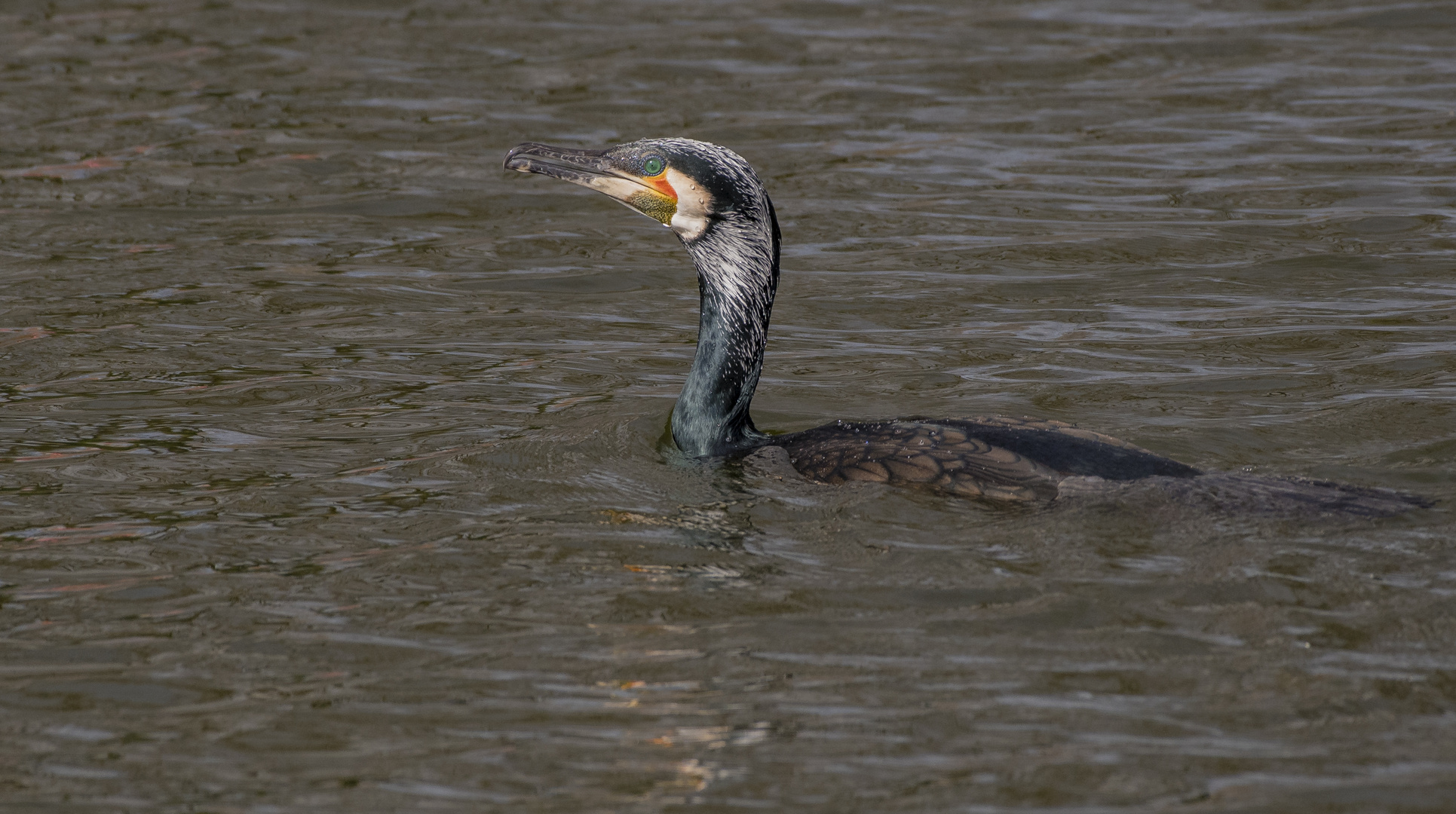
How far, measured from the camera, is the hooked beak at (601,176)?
679cm

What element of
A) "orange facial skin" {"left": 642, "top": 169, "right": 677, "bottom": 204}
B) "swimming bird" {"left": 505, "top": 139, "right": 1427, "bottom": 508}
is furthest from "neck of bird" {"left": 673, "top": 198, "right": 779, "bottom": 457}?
"orange facial skin" {"left": 642, "top": 169, "right": 677, "bottom": 204}

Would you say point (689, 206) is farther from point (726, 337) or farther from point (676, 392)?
point (676, 392)

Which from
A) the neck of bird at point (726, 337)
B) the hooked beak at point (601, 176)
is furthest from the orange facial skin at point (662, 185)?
the neck of bird at point (726, 337)

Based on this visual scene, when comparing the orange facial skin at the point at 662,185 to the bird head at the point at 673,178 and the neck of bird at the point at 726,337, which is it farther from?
the neck of bird at the point at 726,337

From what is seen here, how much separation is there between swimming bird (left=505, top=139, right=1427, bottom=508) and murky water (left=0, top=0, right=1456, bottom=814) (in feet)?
0.58

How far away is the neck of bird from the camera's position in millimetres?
6852

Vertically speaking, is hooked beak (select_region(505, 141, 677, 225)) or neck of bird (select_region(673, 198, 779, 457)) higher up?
hooked beak (select_region(505, 141, 677, 225))

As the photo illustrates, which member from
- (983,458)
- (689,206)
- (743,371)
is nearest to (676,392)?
(743,371)

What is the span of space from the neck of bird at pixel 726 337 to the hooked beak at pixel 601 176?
0.20 m

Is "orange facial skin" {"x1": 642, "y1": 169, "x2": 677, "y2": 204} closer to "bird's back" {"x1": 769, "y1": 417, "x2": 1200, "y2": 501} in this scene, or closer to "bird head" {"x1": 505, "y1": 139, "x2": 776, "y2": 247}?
"bird head" {"x1": 505, "y1": 139, "x2": 776, "y2": 247}

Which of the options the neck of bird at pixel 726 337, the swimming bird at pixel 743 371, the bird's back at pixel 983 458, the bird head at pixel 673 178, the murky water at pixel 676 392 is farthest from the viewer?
the neck of bird at pixel 726 337

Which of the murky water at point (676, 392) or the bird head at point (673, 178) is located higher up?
the bird head at point (673, 178)

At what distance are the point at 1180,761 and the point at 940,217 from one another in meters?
7.12

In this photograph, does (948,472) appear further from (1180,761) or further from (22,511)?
(22,511)
